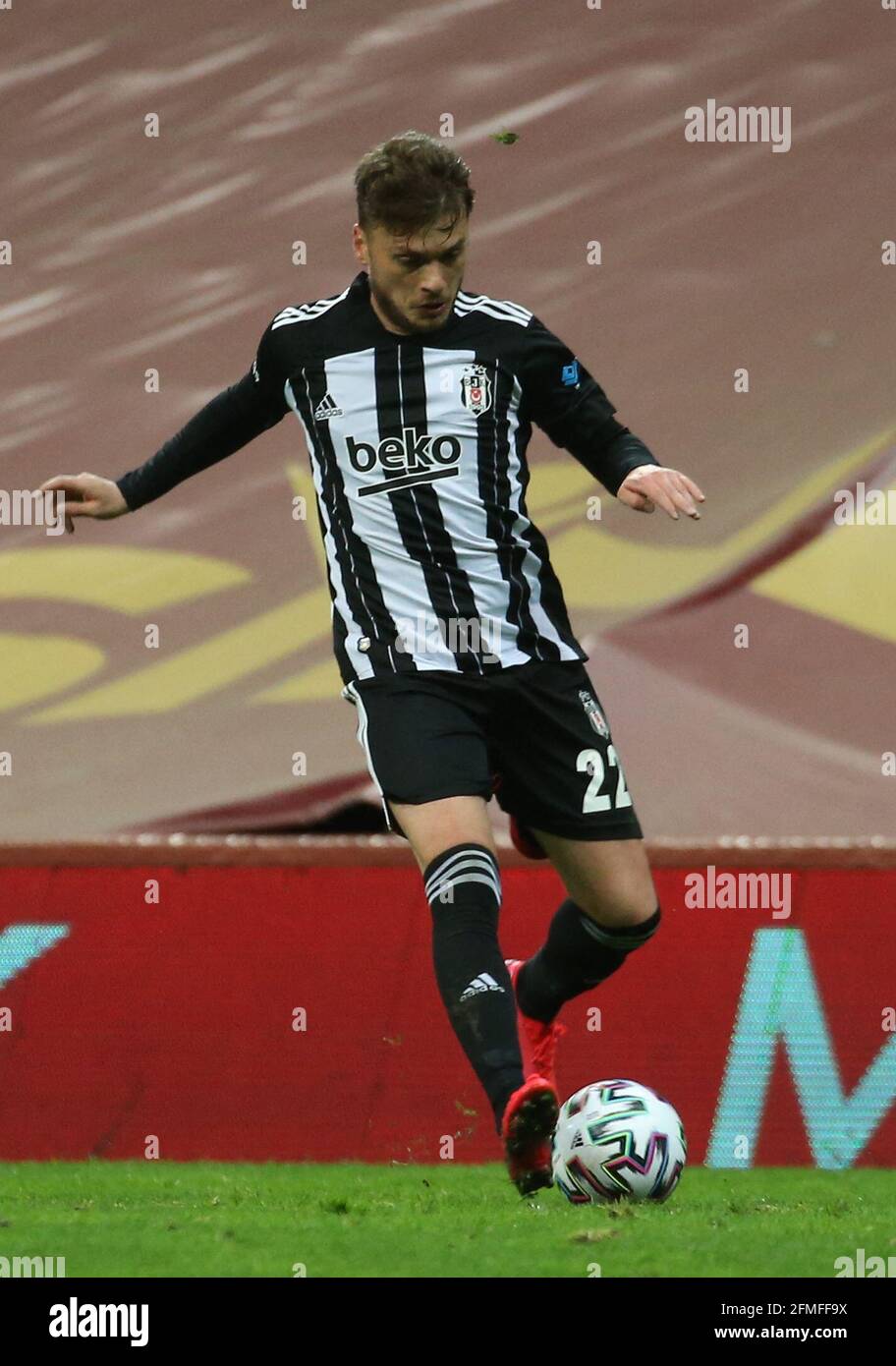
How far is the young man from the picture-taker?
4090 mm

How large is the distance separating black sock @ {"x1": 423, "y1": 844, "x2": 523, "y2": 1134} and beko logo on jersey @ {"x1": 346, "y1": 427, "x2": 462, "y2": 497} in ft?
2.62

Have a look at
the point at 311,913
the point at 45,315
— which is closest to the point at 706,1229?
the point at 311,913

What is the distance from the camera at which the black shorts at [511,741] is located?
409 centimetres

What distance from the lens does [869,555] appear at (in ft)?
25.1

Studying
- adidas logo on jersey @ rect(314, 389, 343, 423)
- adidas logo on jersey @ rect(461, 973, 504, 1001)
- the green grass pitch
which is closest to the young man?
adidas logo on jersey @ rect(314, 389, 343, 423)

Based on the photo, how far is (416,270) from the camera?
13.7 feet

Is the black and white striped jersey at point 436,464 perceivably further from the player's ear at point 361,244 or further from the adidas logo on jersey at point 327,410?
the player's ear at point 361,244

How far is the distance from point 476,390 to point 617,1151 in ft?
5.15

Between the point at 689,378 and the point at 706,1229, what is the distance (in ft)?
15.9

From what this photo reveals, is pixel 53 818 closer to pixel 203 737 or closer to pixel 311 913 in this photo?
pixel 203 737

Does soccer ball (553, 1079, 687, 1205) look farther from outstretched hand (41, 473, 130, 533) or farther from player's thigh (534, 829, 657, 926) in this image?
outstretched hand (41, 473, 130, 533)

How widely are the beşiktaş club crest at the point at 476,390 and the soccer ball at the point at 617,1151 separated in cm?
144

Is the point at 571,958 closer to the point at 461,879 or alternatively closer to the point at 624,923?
the point at 624,923

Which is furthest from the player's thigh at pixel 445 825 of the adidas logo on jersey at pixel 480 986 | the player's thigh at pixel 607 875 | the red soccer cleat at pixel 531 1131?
the red soccer cleat at pixel 531 1131
